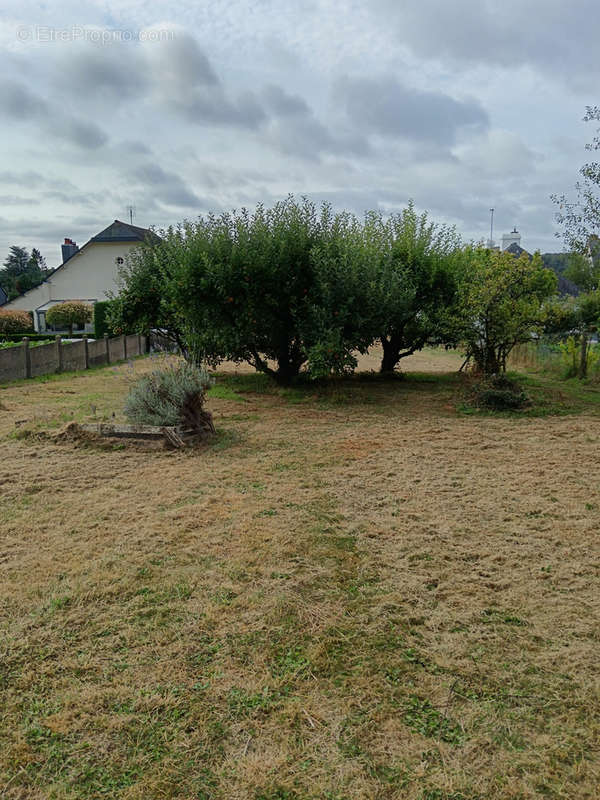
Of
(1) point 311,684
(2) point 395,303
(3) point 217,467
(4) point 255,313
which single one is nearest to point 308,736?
(1) point 311,684

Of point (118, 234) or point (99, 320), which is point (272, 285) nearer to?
point (99, 320)

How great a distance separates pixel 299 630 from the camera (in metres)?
2.83

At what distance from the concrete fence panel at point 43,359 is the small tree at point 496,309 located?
9846mm

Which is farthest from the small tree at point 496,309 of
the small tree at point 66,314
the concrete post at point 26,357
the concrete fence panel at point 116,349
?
the small tree at point 66,314

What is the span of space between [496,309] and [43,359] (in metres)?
10.7

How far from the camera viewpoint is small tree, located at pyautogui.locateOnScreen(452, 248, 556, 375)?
31.6 feet

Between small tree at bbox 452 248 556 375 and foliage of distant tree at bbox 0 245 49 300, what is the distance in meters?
56.0

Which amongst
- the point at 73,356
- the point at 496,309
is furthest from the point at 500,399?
the point at 73,356

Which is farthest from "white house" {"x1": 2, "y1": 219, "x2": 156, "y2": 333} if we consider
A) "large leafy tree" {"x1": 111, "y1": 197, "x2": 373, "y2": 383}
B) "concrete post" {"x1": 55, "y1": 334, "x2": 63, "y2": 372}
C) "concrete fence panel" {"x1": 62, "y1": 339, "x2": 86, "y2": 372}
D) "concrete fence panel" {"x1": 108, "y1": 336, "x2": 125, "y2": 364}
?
"large leafy tree" {"x1": 111, "y1": 197, "x2": 373, "y2": 383}

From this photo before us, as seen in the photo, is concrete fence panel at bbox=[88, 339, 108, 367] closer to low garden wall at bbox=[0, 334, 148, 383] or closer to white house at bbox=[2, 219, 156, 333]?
low garden wall at bbox=[0, 334, 148, 383]

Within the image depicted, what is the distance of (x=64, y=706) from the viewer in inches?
90.3

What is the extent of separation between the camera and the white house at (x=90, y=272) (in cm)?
3228

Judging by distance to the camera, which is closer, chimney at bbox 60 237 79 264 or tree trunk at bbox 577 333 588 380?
tree trunk at bbox 577 333 588 380

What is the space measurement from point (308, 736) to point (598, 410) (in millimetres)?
8492
